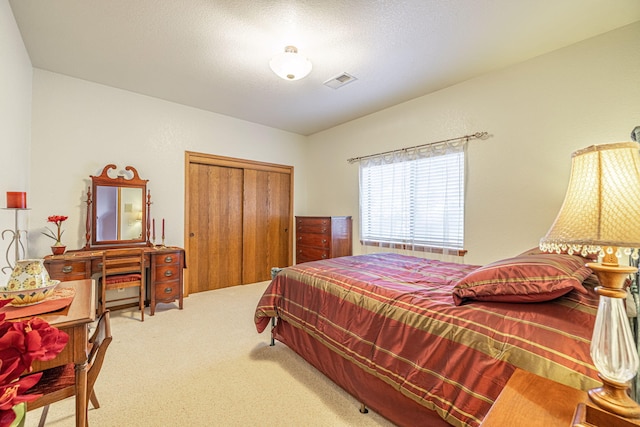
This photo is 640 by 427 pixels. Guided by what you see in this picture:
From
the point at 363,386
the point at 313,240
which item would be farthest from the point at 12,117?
the point at 313,240

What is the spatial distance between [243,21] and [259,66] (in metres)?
0.64

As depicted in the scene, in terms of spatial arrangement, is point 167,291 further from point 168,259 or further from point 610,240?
point 610,240

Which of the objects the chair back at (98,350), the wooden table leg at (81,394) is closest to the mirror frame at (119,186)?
the chair back at (98,350)

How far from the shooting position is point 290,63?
2.26m

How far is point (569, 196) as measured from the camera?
0.79 meters

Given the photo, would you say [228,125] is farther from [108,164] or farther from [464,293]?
[464,293]

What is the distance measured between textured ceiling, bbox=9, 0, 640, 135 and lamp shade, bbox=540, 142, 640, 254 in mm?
1802

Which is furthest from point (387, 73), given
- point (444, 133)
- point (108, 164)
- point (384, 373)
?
point (108, 164)

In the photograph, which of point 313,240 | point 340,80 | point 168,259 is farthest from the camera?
point 313,240

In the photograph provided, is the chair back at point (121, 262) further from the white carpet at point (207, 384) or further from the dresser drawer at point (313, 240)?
the dresser drawer at point (313, 240)

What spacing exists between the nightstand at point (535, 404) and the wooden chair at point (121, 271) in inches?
133

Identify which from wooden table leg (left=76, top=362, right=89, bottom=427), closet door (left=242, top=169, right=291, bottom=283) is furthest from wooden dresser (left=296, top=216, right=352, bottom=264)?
wooden table leg (left=76, top=362, right=89, bottom=427)

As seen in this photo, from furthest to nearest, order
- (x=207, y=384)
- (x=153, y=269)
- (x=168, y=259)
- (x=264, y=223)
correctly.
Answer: (x=264, y=223)
(x=168, y=259)
(x=153, y=269)
(x=207, y=384)

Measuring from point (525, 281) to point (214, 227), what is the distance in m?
4.01
